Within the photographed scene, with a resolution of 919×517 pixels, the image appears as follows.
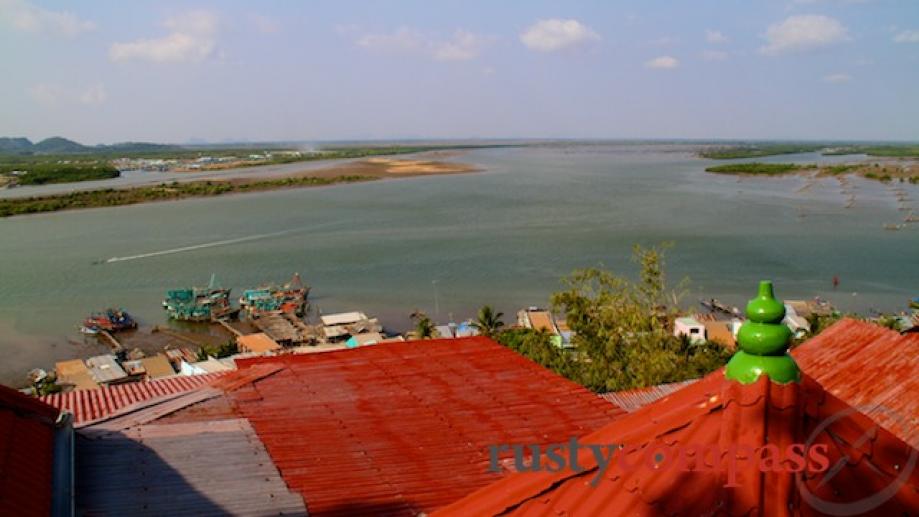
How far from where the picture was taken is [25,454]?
3.50 metres

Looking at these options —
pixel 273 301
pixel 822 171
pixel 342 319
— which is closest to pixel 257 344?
pixel 342 319

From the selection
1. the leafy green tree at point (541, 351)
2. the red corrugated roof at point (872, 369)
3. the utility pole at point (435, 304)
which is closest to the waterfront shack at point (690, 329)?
the leafy green tree at point (541, 351)

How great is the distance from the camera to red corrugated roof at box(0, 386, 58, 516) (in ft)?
10.2

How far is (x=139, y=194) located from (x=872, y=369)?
6134cm

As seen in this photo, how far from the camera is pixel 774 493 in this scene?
1.66 meters

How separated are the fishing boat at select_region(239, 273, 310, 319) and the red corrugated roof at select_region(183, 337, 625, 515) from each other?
19.1 meters

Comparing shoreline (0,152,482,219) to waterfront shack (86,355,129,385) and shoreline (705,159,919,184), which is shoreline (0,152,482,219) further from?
waterfront shack (86,355,129,385)

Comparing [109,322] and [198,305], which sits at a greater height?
[198,305]

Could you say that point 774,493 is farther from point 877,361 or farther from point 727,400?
point 877,361

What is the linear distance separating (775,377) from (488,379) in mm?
4010

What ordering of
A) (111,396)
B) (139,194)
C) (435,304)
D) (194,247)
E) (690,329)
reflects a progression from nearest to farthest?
(111,396)
(690,329)
(435,304)
(194,247)
(139,194)

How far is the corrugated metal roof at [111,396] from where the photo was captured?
485 cm

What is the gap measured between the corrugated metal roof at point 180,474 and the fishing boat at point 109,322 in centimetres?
2073

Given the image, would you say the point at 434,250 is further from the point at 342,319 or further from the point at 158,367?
the point at 158,367
